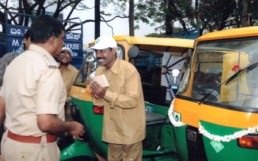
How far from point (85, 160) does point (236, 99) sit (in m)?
2.30

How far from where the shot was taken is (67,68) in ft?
17.6

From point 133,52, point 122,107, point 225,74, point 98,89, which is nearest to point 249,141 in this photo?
Result: point 225,74

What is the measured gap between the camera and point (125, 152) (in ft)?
11.6

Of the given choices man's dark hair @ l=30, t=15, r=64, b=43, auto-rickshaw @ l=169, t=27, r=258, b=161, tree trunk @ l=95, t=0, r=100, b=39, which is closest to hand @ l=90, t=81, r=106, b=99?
auto-rickshaw @ l=169, t=27, r=258, b=161

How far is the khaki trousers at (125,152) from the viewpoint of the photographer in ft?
11.5

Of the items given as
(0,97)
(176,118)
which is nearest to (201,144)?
(176,118)

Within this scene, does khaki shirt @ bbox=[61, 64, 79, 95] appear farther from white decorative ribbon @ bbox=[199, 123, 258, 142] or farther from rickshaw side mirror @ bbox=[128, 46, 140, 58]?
white decorative ribbon @ bbox=[199, 123, 258, 142]

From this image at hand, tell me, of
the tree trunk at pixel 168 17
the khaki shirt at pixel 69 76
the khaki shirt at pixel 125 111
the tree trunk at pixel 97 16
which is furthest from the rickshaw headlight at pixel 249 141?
the tree trunk at pixel 168 17

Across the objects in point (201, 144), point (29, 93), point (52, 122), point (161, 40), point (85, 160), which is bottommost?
point (85, 160)

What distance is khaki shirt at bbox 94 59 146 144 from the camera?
11.1 ft

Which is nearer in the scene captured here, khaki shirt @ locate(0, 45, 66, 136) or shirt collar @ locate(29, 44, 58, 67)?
khaki shirt @ locate(0, 45, 66, 136)

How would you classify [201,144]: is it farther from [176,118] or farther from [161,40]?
[161,40]

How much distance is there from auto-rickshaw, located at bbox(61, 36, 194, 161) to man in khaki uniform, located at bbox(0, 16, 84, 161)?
60.7 inches

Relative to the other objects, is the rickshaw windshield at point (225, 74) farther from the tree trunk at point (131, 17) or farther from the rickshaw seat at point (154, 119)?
the tree trunk at point (131, 17)
